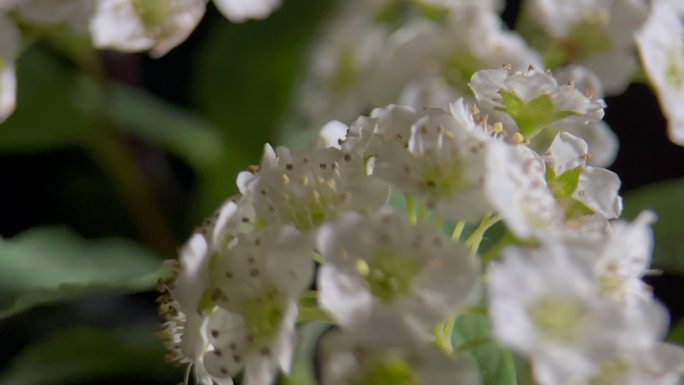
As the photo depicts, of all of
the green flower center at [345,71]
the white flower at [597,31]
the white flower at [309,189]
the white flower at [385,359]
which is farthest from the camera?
the green flower center at [345,71]

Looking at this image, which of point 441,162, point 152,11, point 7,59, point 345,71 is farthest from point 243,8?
point 345,71

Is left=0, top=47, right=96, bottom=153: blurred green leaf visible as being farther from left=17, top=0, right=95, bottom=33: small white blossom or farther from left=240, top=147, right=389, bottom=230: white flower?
left=240, top=147, right=389, bottom=230: white flower

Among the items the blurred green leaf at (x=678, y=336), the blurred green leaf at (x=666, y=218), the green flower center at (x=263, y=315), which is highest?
the green flower center at (x=263, y=315)

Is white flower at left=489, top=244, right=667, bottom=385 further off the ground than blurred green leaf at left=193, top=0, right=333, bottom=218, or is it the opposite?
blurred green leaf at left=193, top=0, right=333, bottom=218

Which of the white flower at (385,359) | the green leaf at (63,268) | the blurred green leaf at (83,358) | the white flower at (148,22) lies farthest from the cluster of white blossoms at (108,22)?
the white flower at (385,359)

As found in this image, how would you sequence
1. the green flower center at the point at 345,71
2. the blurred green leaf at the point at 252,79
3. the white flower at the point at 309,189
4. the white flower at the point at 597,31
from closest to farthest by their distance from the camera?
the white flower at the point at 309,189 → the white flower at the point at 597,31 → the blurred green leaf at the point at 252,79 → the green flower center at the point at 345,71

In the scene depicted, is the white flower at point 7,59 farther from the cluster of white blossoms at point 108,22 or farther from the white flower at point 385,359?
the white flower at point 385,359

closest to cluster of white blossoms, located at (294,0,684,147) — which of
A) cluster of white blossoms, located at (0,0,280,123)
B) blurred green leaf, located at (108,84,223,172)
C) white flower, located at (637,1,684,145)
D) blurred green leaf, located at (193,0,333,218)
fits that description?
white flower, located at (637,1,684,145)

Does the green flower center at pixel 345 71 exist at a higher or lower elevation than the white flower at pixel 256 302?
higher
